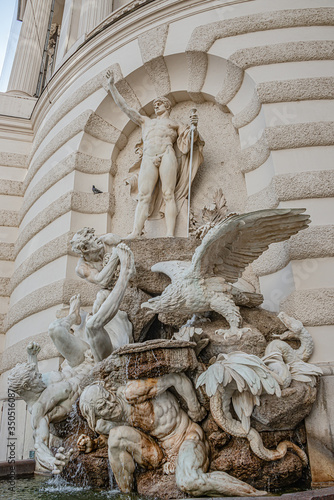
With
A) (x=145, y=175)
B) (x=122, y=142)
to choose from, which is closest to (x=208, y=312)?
(x=145, y=175)

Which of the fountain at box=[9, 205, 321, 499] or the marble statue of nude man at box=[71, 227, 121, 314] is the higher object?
the marble statue of nude man at box=[71, 227, 121, 314]

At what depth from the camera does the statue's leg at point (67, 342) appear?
12.2 feet

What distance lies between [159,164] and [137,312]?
2.88 metres

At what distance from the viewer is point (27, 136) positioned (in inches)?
378

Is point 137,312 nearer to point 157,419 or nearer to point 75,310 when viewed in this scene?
point 75,310

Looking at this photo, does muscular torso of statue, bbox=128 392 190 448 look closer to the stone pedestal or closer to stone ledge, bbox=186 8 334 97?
the stone pedestal

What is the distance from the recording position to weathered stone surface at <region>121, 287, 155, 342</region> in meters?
3.94

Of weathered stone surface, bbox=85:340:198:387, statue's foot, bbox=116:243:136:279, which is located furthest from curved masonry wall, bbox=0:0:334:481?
statue's foot, bbox=116:243:136:279

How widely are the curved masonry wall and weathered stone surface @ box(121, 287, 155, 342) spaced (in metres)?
1.59

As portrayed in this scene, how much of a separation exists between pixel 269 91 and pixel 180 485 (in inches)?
199

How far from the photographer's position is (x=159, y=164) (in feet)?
19.9

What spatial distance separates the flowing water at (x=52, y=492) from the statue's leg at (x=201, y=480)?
1.04 ft

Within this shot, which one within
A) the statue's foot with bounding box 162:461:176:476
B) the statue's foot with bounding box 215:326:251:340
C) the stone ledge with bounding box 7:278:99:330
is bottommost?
the statue's foot with bounding box 162:461:176:476

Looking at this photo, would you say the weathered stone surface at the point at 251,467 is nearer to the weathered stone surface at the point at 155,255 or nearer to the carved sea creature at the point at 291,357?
the carved sea creature at the point at 291,357
